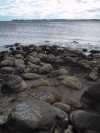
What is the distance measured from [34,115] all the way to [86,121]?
35.5 inches

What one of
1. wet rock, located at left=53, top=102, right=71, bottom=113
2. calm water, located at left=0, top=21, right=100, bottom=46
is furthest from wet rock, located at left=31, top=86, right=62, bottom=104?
calm water, located at left=0, top=21, right=100, bottom=46

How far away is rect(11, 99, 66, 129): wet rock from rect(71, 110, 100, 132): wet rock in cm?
41

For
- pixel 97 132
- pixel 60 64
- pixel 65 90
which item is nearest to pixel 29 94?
pixel 65 90

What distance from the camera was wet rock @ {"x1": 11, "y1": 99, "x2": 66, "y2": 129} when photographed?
438 cm

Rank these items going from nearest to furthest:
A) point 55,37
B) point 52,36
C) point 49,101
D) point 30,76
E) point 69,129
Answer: point 69,129 < point 49,101 < point 30,76 < point 55,37 < point 52,36

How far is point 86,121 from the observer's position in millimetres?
4516

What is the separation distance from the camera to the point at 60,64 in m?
11.1

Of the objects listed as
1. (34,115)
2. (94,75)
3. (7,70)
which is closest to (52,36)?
(7,70)

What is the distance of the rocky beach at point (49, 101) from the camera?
448 cm

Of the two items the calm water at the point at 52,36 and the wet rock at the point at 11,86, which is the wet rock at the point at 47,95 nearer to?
the wet rock at the point at 11,86

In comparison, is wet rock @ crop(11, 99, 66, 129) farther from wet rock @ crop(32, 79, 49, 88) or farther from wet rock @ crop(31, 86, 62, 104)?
wet rock @ crop(32, 79, 49, 88)

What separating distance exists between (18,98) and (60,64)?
190 inches

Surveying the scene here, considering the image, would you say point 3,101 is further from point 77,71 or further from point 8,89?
point 77,71

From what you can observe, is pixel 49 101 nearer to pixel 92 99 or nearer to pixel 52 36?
pixel 92 99
